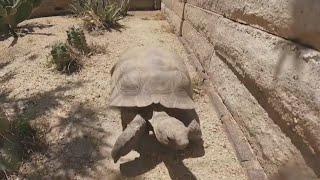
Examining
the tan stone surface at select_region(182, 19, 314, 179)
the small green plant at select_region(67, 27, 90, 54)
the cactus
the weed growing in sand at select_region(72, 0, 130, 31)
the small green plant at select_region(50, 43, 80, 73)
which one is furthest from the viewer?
the weed growing in sand at select_region(72, 0, 130, 31)

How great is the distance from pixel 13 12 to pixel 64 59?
1.39 meters

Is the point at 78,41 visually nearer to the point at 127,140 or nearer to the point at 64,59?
the point at 64,59

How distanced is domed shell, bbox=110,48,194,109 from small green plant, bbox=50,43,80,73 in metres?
1.37

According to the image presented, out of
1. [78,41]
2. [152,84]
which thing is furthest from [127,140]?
[78,41]

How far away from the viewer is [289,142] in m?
2.69

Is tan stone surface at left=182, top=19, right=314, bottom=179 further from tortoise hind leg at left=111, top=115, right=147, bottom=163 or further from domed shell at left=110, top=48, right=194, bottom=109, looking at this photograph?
tortoise hind leg at left=111, top=115, right=147, bottom=163

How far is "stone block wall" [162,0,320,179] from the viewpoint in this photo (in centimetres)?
242

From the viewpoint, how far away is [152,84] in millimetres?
3426

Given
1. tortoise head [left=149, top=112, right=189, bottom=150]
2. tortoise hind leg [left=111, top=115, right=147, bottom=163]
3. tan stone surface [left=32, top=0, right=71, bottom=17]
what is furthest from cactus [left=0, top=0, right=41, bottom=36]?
tortoise head [left=149, top=112, right=189, bottom=150]

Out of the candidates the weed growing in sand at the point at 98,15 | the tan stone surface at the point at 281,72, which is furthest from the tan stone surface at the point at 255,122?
the weed growing in sand at the point at 98,15

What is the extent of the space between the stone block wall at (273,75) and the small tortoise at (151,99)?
0.54 m

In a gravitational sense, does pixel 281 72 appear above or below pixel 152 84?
above

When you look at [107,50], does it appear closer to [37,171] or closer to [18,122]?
[18,122]

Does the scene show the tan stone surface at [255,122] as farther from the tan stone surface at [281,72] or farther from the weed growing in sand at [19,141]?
the weed growing in sand at [19,141]
